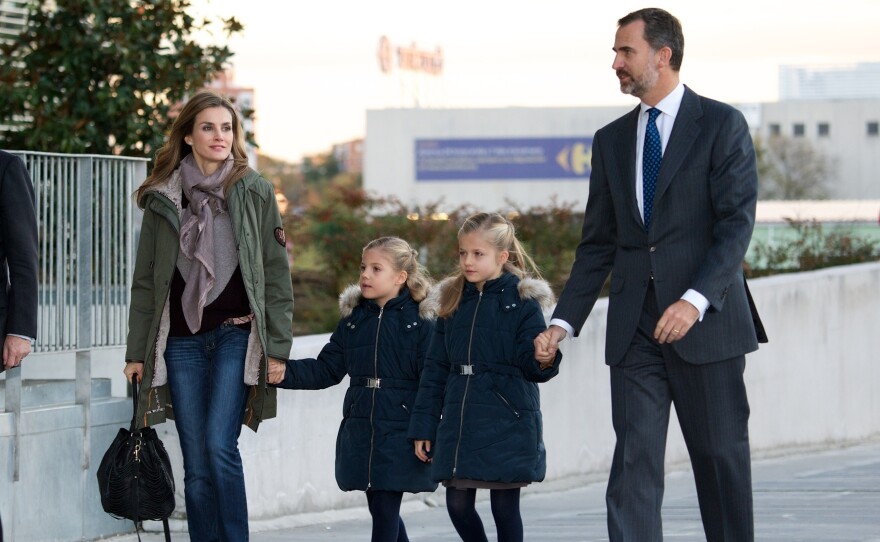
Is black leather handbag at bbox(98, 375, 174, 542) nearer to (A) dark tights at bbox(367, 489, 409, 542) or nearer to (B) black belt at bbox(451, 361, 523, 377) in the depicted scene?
(A) dark tights at bbox(367, 489, 409, 542)

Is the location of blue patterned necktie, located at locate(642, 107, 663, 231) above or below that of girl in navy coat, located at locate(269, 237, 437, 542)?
above

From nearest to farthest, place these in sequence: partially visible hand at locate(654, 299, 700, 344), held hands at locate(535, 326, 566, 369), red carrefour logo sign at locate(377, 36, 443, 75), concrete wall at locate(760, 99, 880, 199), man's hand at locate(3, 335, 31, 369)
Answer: partially visible hand at locate(654, 299, 700, 344) < held hands at locate(535, 326, 566, 369) < man's hand at locate(3, 335, 31, 369) < red carrefour logo sign at locate(377, 36, 443, 75) < concrete wall at locate(760, 99, 880, 199)

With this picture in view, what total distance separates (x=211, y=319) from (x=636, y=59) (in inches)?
77.6

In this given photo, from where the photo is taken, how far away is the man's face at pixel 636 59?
17.7 feet

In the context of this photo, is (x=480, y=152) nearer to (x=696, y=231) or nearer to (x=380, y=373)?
(x=380, y=373)

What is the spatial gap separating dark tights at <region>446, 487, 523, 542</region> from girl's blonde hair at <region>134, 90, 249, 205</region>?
1.55 metres

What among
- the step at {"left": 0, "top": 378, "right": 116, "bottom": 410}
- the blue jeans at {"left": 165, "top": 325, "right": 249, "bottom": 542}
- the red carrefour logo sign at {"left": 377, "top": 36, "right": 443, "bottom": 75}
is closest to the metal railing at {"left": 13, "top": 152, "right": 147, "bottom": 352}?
the step at {"left": 0, "top": 378, "right": 116, "bottom": 410}

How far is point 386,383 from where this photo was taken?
20.8 feet

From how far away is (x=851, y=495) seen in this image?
957 centimetres

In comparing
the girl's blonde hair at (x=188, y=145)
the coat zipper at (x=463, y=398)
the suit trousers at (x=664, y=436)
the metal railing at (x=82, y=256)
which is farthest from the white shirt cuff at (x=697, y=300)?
the metal railing at (x=82, y=256)

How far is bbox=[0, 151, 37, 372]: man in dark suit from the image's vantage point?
18.7 ft

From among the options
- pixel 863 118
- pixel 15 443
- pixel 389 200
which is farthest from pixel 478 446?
pixel 863 118

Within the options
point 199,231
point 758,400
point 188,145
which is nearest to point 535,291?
point 199,231

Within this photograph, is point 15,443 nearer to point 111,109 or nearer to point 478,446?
point 478,446
